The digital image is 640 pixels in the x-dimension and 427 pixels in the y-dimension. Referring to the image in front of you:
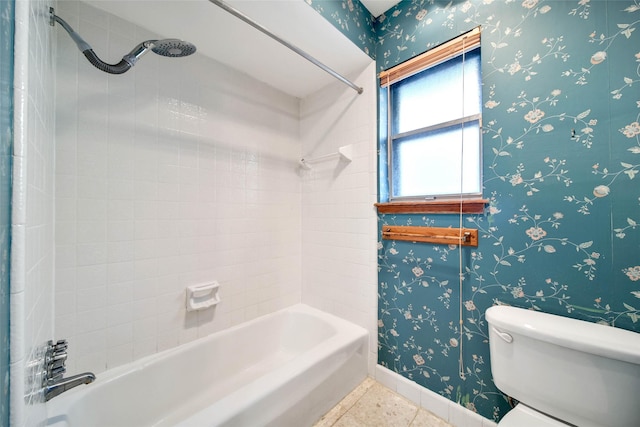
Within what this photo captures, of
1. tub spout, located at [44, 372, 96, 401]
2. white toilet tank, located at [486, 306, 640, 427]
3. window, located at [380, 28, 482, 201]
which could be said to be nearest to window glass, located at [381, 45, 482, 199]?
window, located at [380, 28, 482, 201]

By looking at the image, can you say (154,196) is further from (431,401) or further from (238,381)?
(431,401)

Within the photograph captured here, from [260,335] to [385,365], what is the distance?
3.08 feet

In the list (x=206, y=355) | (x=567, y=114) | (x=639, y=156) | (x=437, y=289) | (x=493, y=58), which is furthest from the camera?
(x=206, y=355)

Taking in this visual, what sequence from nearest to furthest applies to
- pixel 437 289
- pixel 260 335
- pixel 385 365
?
pixel 437 289
pixel 385 365
pixel 260 335

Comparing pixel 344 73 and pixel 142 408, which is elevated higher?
pixel 344 73

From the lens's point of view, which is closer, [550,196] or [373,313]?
[550,196]

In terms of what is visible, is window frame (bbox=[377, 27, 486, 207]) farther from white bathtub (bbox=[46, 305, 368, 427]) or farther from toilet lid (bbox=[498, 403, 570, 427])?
white bathtub (bbox=[46, 305, 368, 427])

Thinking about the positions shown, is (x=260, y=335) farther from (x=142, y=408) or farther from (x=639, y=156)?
(x=639, y=156)

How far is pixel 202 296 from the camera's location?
62.2 inches

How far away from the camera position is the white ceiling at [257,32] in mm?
1250

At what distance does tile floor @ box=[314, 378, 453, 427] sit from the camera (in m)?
1.36

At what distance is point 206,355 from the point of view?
5.11ft

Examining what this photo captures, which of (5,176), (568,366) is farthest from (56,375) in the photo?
(568,366)

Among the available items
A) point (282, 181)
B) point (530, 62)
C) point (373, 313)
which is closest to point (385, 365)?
point (373, 313)
